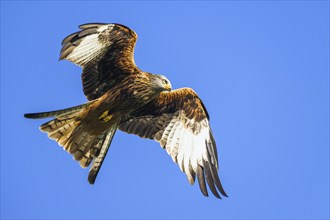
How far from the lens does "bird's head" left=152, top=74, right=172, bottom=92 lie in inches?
442

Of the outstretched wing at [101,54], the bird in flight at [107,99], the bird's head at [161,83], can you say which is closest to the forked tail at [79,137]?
the bird in flight at [107,99]

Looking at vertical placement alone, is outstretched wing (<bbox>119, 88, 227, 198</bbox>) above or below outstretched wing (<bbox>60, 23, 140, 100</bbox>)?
below

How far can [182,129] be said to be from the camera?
12.3m

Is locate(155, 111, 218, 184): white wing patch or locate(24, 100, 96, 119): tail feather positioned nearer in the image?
locate(24, 100, 96, 119): tail feather

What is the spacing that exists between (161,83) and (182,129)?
4.73 ft

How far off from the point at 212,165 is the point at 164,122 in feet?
4.15

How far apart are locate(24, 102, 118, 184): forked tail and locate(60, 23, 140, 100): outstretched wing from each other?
55cm

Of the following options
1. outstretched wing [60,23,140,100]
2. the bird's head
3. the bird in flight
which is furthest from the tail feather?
the bird's head

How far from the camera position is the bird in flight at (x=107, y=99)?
11.2 m

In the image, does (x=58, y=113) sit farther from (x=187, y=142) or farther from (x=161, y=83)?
(x=187, y=142)

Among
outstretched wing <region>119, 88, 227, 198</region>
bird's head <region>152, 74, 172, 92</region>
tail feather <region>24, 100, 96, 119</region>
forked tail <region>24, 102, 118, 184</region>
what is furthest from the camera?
outstretched wing <region>119, 88, 227, 198</region>

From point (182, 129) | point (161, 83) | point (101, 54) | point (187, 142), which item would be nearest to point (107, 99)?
point (101, 54)

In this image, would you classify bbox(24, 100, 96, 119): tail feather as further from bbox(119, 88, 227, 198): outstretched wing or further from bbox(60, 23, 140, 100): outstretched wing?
bbox(119, 88, 227, 198): outstretched wing

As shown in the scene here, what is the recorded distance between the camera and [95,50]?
37.0ft
